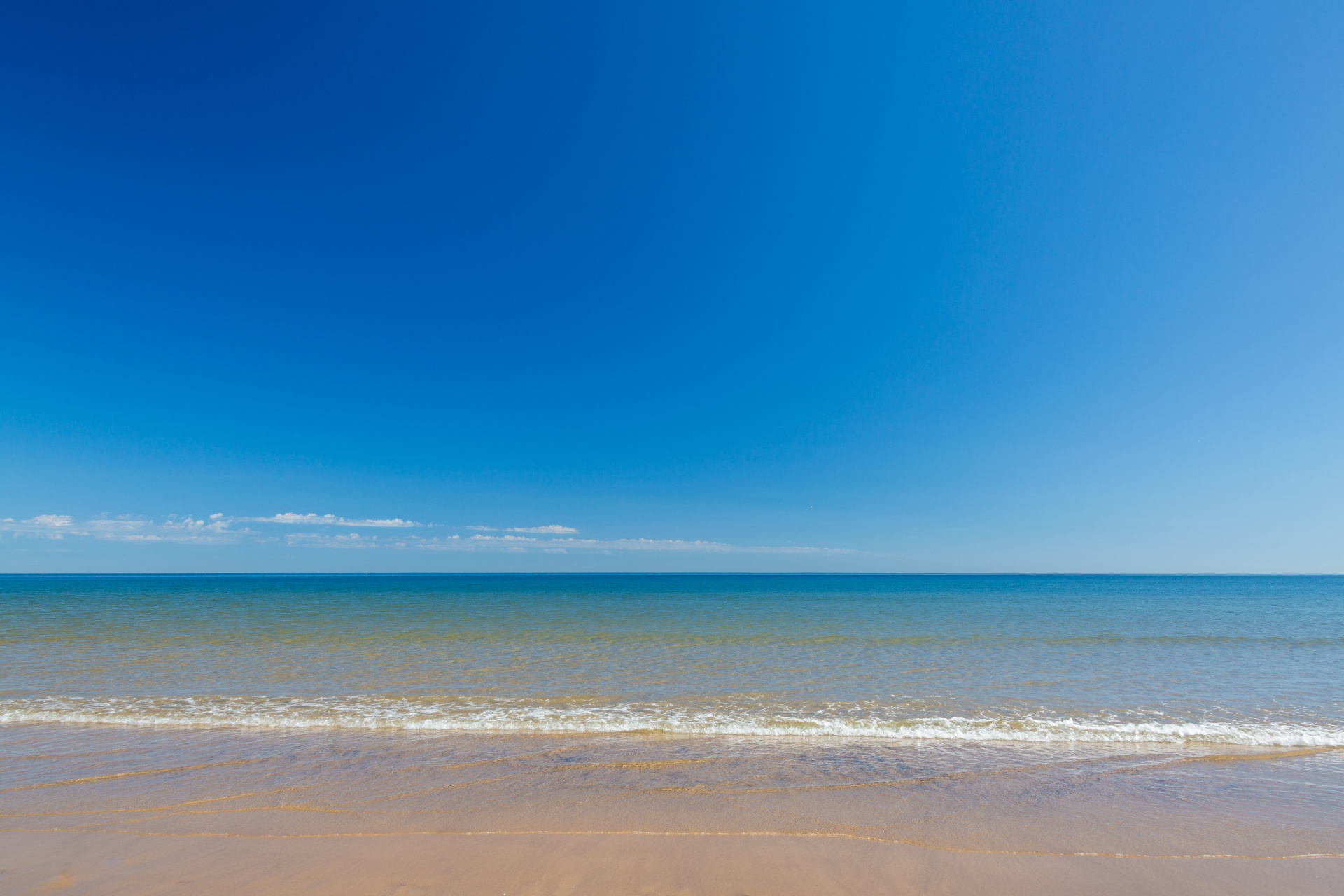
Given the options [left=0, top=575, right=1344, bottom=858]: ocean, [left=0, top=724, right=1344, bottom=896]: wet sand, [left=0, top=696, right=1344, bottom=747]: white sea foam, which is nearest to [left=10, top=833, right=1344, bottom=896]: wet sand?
[left=0, top=724, right=1344, bottom=896]: wet sand

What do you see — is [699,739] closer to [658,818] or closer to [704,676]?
[658,818]

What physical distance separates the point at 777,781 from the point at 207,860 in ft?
20.4

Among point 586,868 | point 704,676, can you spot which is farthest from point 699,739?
point 704,676

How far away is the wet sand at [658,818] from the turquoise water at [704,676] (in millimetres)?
1468

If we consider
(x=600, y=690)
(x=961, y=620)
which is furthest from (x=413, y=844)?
(x=961, y=620)

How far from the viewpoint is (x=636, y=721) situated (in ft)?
36.4

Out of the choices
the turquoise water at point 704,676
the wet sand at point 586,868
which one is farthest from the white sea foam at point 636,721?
the wet sand at point 586,868

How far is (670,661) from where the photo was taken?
18359 millimetres

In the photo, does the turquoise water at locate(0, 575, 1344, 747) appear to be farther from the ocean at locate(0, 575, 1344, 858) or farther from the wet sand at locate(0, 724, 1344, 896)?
the wet sand at locate(0, 724, 1344, 896)

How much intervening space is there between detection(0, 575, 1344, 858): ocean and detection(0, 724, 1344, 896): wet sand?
0.19 ft

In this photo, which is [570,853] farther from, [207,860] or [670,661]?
[670,661]

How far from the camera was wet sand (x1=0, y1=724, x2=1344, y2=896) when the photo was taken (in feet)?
17.3

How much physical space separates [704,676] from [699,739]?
602 cm

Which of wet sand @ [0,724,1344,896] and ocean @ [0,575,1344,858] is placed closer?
wet sand @ [0,724,1344,896]
